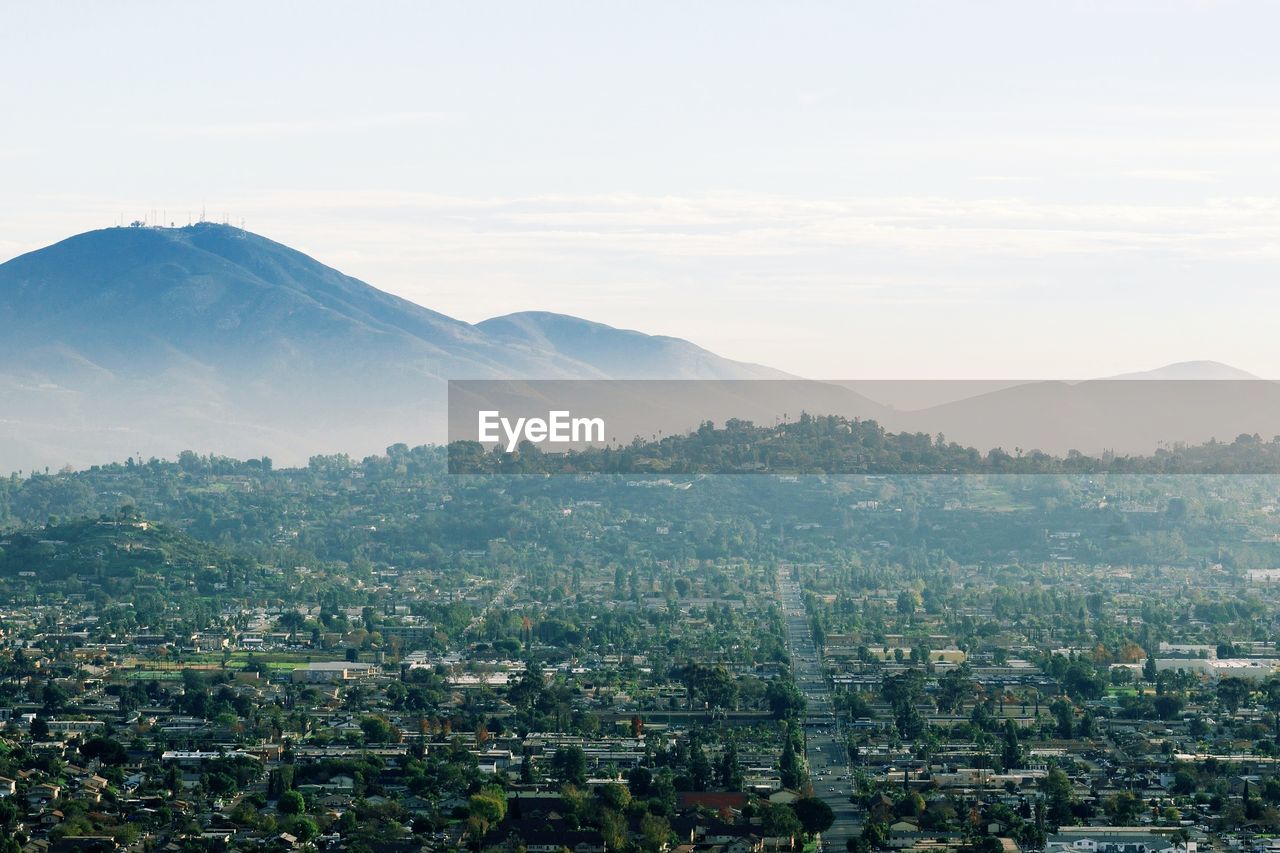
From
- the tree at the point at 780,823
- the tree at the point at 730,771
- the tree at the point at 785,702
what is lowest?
the tree at the point at 780,823

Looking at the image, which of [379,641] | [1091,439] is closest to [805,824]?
[379,641]

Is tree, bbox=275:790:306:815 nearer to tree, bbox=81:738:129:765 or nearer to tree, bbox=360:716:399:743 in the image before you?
tree, bbox=81:738:129:765

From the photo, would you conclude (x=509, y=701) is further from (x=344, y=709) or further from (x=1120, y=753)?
(x=1120, y=753)

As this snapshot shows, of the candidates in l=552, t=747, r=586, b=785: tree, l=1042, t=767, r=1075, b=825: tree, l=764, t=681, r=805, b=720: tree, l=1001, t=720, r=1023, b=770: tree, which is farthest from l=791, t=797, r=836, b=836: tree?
l=764, t=681, r=805, b=720: tree

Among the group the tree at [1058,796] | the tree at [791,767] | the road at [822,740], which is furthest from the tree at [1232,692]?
the tree at [791,767]

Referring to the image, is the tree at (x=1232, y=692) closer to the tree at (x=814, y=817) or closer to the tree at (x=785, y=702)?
the tree at (x=785, y=702)

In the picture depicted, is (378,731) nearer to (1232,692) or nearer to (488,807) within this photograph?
(488,807)
